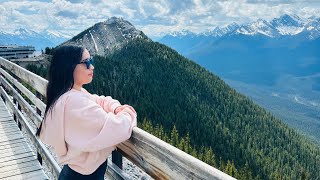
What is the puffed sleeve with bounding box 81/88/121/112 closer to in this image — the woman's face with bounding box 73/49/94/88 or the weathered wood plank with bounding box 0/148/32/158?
the woman's face with bounding box 73/49/94/88

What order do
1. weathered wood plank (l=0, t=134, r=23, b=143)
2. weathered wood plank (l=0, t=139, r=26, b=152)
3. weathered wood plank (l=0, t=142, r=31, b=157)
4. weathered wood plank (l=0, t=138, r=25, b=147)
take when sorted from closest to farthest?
weathered wood plank (l=0, t=142, r=31, b=157), weathered wood plank (l=0, t=139, r=26, b=152), weathered wood plank (l=0, t=138, r=25, b=147), weathered wood plank (l=0, t=134, r=23, b=143)

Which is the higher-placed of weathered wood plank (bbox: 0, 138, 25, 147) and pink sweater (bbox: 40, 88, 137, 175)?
pink sweater (bbox: 40, 88, 137, 175)

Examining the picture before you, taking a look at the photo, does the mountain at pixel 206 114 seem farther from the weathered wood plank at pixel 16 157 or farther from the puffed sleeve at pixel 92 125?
the puffed sleeve at pixel 92 125

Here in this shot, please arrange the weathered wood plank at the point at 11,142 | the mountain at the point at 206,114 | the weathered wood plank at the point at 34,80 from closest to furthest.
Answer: the weathered wood plank at the point at 34,80 → the weathered wood plank at the point at 11,142 → the mountain at the point at 206,114

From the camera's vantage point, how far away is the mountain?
11100 cm

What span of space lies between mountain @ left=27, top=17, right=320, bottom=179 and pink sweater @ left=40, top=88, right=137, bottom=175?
8474 centimetres

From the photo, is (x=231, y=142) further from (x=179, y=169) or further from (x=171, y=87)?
(x=179, y=169)

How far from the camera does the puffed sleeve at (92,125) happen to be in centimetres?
382

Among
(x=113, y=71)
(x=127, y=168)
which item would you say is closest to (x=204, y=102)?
(x=113, y=71)

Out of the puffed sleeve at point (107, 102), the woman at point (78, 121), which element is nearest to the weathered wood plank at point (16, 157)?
the woman at point (78, 121)

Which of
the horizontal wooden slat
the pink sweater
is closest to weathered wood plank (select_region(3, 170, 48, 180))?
the horizontal wooden slat

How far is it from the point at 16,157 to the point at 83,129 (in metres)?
6.15

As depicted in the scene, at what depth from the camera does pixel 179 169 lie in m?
3.29

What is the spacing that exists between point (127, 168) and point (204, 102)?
150703 millimetres
